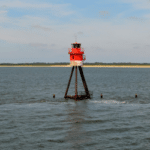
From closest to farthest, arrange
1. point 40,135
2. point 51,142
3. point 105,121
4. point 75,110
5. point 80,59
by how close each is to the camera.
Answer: point 51,142 < point 40,135 < point 105,121 < point 75,110 < point 80,59

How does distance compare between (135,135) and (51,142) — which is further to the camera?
(135,135)

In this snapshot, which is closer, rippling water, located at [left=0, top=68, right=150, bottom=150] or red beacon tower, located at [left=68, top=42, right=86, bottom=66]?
rippling water, located at [left=0, top=68, right=150, bottom=150]

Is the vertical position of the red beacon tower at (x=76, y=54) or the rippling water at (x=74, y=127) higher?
the red beacon tower at (x=76, y=54)

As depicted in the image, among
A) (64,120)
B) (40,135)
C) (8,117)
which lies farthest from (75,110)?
(40,135)

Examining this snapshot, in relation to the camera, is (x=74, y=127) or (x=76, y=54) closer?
(x=74, y=127)

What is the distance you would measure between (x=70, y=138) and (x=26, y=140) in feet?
14.6

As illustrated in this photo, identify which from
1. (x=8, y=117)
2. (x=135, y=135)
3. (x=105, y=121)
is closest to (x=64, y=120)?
(x=105, y=121)

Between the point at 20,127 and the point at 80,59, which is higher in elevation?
the point at 80,59

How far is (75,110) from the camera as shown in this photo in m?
37.2

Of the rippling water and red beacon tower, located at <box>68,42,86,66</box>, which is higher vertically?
red beacon tower, located at <box>68,42,86,66</box>

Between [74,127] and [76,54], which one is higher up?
[76,54]

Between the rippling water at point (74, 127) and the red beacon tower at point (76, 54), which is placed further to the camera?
the red beacon tower at point (76, 54)

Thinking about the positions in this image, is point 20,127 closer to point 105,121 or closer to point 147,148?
point 105,121

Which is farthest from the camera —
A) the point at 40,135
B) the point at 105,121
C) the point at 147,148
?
the point at 105,121
